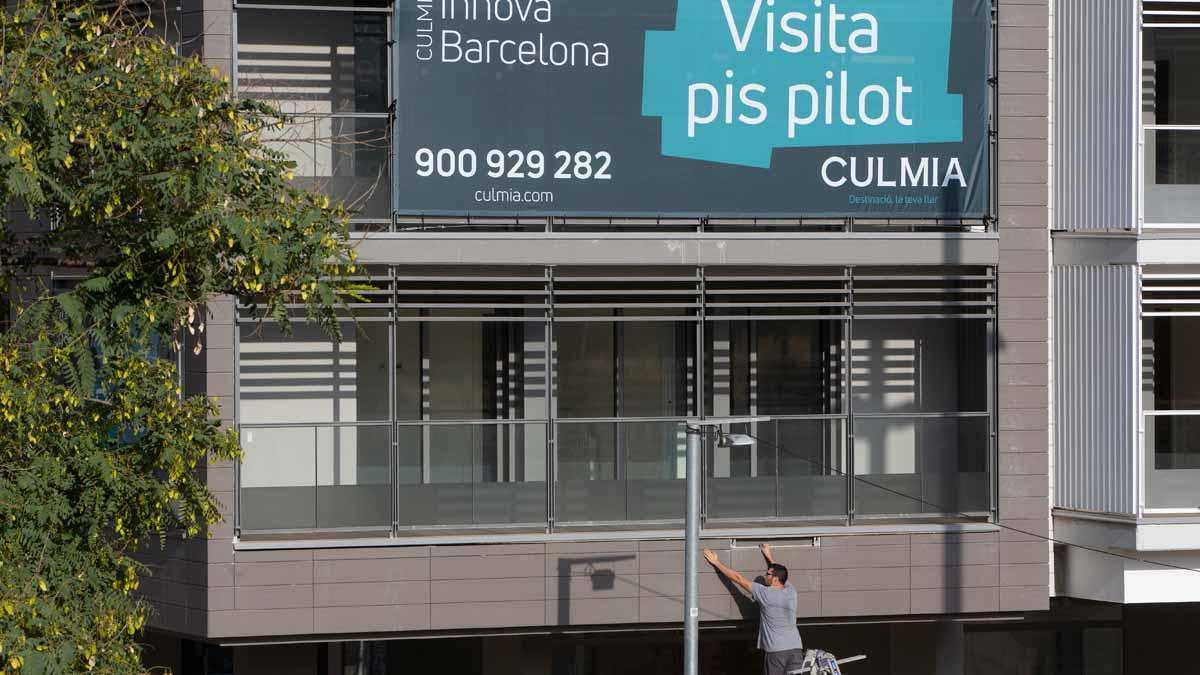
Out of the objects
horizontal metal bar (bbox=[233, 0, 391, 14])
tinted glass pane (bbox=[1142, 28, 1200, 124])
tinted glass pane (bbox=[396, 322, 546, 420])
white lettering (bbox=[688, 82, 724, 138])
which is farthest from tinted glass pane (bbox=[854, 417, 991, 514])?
horizontal metal bar (bbox=[233, 0, 391, 14])

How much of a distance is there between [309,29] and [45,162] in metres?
5.55

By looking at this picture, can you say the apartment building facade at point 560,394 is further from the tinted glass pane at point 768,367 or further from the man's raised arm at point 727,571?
the tinted glass pane at point 768,367

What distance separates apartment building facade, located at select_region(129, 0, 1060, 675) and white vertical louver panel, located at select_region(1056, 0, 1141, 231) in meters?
0.21

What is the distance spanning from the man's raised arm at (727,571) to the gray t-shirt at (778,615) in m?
0.14

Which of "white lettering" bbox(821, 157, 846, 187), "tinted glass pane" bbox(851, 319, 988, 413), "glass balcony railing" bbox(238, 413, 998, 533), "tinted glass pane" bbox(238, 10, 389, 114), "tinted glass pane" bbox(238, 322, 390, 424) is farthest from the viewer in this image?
"tinted glass pane" bbox(851, 319, 988, 413)

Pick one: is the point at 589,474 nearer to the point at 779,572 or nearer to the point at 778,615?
the point at 779,572

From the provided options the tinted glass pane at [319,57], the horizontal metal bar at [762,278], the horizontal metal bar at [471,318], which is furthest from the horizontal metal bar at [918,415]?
the tinted glass pane at [319,57]

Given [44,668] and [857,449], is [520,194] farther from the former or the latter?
[44,668]

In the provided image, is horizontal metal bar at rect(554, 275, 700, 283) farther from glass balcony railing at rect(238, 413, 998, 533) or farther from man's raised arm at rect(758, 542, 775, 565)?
man's raised arm at rect(758, 542, 775, 565)

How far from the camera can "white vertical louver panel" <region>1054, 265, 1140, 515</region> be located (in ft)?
50.1

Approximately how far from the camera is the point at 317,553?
14.9 m

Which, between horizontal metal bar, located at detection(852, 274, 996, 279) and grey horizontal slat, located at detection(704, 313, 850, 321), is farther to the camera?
horizontal metal bar, located at detection(852, 274, 996, 279)

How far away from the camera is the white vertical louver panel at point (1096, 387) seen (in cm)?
1528

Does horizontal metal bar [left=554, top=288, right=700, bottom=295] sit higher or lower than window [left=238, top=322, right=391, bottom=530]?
higher
